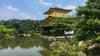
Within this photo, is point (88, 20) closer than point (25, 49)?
Yes

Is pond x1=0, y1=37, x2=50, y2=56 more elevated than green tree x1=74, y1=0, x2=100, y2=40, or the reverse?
green tree x1=74, y1=0, x2=100, y2=40

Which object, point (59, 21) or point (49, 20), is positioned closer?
point (59, 21)

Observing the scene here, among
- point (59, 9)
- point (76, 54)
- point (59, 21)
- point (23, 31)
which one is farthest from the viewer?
point (23, 31)

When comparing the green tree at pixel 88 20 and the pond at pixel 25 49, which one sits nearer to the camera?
the green tree at pixel 88 20

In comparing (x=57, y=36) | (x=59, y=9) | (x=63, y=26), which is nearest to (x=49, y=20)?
(x=59, y=9)

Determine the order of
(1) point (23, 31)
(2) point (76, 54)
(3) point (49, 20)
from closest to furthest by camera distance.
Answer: (2) point (76, 54), (3) point (49, 20), (1) point (23, 31)

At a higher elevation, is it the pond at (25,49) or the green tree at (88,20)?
the green tree at (88,20)

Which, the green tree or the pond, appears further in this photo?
the pond

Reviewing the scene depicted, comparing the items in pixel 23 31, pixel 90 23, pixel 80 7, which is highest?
pixel 80 7

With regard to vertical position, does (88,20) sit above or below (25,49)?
above

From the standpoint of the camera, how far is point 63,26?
28.4 m

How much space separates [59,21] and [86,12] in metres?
13.5

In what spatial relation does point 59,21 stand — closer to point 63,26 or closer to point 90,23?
point 63,26

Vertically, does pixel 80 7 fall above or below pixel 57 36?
above
